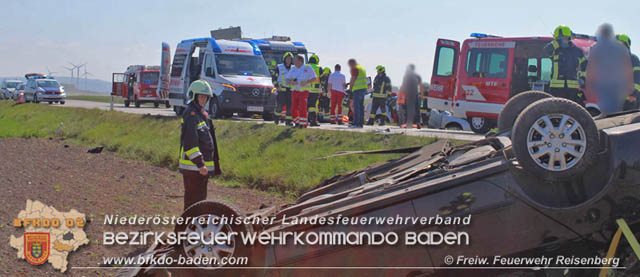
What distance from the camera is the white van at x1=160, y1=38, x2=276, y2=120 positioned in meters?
18.8

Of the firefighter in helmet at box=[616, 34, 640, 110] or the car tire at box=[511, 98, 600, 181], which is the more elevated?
the firefighter in helmet at box=[616, 34, 640, 110]

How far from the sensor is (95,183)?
38.5 ft

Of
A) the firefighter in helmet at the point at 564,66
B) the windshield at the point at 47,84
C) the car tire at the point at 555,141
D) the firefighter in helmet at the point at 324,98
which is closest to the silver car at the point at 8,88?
the windshield at the point at 47,84

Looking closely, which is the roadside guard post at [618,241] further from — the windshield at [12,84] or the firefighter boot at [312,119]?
the windshield at [12,84]

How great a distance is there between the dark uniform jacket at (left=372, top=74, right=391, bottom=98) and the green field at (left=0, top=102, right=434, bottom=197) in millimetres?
3422

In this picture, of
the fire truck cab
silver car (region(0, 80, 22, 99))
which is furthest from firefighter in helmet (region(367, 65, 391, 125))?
silver car (region(0, 80, 22, 99))

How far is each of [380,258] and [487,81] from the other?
1104 centimetres

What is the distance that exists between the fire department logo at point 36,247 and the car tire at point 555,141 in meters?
5.07

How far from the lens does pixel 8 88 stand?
51.0 meters

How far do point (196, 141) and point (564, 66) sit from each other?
27.2 feet

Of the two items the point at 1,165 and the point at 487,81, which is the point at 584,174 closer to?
the point at 487,81

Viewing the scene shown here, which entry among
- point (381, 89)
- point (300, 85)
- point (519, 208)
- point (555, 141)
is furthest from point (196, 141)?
point (381, 89)

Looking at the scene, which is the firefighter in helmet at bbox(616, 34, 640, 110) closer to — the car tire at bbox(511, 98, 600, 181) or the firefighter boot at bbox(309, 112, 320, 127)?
the firefighter boot at bbox(309, 112, 320, 127)

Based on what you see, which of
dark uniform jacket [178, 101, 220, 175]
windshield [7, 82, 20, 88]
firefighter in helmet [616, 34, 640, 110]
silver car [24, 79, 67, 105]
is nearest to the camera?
dark uniform jacket [178, 101, 220, 175]
